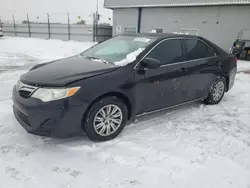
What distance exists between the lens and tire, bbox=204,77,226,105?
4575 mm

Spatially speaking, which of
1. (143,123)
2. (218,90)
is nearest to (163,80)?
(143,123)

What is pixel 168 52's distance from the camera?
3.70 meters

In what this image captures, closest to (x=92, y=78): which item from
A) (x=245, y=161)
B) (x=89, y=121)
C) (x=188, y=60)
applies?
(x=89, y=121)

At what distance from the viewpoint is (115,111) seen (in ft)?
10.0

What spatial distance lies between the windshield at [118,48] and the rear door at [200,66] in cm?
89

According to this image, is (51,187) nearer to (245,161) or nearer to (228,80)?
(245,161)

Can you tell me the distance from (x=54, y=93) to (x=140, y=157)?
4.38 feet

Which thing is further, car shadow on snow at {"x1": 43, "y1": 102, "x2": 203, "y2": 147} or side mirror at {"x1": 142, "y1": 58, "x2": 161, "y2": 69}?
side mirror at {"x1": 142, "y1": 58, "x2": 161, "y2": 69}

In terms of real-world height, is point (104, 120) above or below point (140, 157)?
above

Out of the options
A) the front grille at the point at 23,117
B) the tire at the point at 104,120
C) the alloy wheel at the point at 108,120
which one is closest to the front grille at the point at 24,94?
the front grille at the point at 23,117

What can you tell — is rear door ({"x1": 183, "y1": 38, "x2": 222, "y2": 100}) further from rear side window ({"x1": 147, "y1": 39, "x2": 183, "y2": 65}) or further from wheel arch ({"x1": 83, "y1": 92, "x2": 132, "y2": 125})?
wheel arch ({"x1": 83, "y1": 92, "x2": 132, "y2": 125})

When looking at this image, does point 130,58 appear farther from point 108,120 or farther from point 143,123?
point 143,123

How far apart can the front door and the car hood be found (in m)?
0.54

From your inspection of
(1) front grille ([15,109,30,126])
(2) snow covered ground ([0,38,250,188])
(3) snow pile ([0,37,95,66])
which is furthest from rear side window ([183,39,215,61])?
(3) snow pile ([0,37,95,66])
